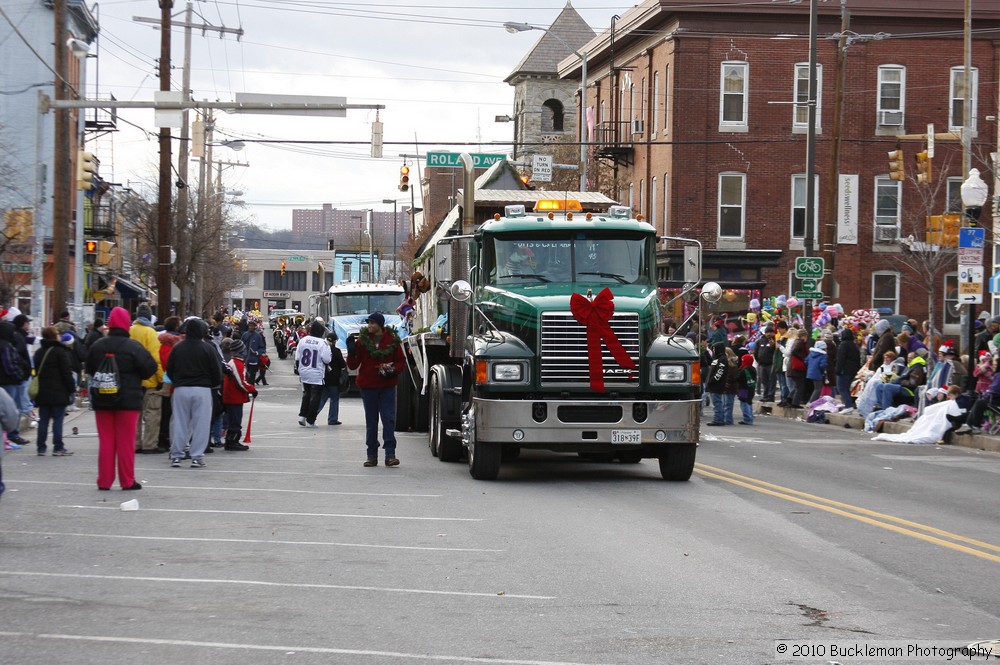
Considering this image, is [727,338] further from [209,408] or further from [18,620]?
[18,620]

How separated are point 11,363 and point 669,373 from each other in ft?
30.0

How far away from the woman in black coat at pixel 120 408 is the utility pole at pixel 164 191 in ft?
69.5

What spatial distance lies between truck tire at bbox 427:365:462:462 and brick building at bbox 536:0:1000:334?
94.7 feet

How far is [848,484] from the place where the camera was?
1570 centimetres

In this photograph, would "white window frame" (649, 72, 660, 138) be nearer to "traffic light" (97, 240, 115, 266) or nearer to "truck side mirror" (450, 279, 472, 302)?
"traffic light" (97, 240, 115, 266)

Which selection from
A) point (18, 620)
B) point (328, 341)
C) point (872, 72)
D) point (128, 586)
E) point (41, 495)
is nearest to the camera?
point (18, 620)

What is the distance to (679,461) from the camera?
49.5 ft

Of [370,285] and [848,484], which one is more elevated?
[370,285]

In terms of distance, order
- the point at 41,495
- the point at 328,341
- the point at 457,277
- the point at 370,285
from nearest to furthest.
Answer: the point at 41,495, the point at 457,277, the point at 328,341, the point at 370,285

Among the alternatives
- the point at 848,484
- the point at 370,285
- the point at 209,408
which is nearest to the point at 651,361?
the point at 848,484

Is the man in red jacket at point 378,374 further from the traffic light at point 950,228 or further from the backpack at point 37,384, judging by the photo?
the traffic light at point 950,228

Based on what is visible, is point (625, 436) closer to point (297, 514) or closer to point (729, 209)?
point (297, 514)

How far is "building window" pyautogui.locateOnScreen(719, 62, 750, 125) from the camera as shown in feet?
153

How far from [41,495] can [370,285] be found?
27557 mm
